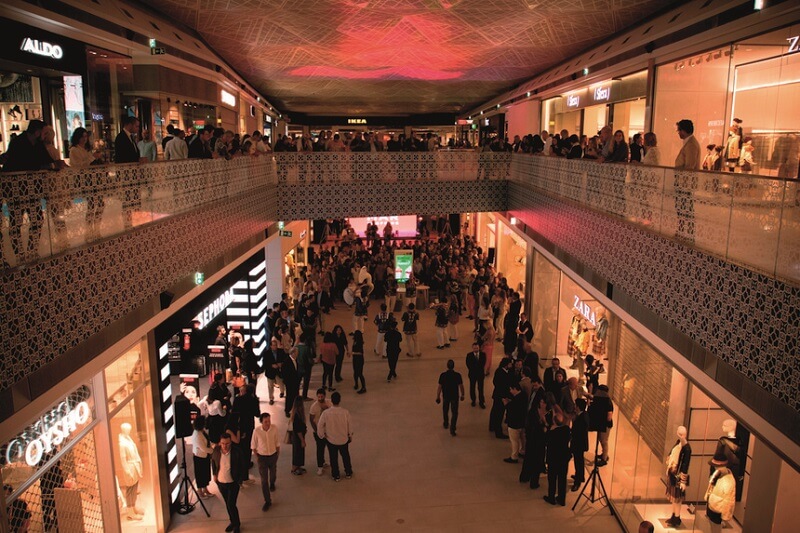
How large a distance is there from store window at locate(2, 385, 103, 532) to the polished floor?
229 centimetres

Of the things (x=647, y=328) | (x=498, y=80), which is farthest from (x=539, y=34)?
(x=647, y=328)

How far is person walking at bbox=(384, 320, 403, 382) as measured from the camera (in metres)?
13.5

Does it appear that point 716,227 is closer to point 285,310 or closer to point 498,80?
point 285,310

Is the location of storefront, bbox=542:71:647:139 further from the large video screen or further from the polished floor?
the large video screen

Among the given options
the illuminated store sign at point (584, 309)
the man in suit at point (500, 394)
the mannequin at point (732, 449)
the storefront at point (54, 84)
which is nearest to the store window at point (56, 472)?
the storefront at point (54, 84)

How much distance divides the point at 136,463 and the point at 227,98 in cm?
1340

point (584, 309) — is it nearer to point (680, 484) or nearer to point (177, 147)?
point (680, 484)

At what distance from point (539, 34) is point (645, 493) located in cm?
1111

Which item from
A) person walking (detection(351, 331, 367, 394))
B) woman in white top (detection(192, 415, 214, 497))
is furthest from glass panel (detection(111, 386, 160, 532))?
person walking (detection(351, 331, 367, 394))

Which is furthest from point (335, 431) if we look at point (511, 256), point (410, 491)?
point (511, 256)

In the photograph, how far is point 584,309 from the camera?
13.0 meters

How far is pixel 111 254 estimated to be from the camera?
6.08 m

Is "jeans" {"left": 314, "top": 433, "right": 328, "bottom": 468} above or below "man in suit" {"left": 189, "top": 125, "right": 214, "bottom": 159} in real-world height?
below

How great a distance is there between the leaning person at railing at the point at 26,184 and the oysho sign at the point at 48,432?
5.84 ft
